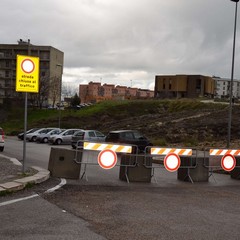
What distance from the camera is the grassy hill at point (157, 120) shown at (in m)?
36.4

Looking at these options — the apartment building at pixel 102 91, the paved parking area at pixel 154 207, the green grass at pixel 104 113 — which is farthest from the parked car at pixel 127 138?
the apartment building at pixel 102 91

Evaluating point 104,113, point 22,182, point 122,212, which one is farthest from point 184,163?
point 104,113

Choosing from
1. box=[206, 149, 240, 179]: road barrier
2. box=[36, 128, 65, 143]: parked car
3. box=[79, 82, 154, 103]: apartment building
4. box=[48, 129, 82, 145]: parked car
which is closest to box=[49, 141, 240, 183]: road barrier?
box=[206, 149, 240, 179]: road barrier

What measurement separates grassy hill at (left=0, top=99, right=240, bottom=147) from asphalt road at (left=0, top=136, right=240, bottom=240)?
1998cm

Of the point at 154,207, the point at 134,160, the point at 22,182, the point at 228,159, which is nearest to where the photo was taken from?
the point at 154,207

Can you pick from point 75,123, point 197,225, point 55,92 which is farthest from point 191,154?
point 55,92

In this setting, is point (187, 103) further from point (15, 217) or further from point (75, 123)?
point (15, 217)

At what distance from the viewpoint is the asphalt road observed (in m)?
6.45

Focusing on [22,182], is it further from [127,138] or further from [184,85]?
[184,85]

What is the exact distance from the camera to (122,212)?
26.3ft

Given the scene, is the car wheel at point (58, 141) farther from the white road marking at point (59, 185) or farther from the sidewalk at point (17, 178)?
the white road marking at point (59, 185)

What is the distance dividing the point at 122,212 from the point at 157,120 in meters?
43.1

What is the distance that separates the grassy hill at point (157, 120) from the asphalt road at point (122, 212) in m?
20.0

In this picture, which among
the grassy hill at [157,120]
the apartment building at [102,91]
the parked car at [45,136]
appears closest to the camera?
the grassy hill at [157,120]
